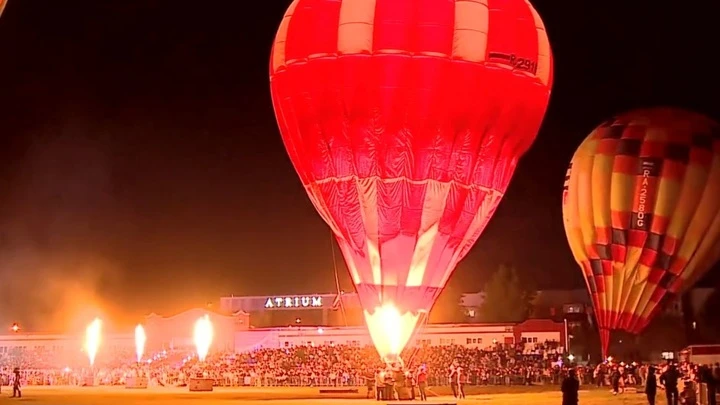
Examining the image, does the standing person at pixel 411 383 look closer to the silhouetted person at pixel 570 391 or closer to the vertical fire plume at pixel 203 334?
the silhouetted person at pixel 570 391

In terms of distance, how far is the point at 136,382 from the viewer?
32281 mm

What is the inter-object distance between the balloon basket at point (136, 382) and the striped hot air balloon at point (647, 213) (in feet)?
49.2

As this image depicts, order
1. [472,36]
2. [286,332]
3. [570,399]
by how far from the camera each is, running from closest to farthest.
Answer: [570,399], [472,36], [286,332]

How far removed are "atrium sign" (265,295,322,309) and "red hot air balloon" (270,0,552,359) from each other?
46.7 m

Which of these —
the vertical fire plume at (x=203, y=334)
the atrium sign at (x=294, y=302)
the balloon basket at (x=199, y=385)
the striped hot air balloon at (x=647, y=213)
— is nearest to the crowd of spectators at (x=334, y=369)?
the striped hot air balloon at (x=647, y=213)

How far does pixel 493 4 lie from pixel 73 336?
38274 mm

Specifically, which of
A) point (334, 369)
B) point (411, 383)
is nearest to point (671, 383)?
point (411, 383)

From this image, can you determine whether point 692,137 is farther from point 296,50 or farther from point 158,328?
point 158,328

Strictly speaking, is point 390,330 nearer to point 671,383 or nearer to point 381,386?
point 381,386

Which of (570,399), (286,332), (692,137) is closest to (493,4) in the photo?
(570,399)

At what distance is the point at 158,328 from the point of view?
2067 inches

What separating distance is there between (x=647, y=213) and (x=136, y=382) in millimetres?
17426

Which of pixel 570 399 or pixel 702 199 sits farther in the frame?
pixel 702 199

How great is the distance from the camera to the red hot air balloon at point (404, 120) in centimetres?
1842
